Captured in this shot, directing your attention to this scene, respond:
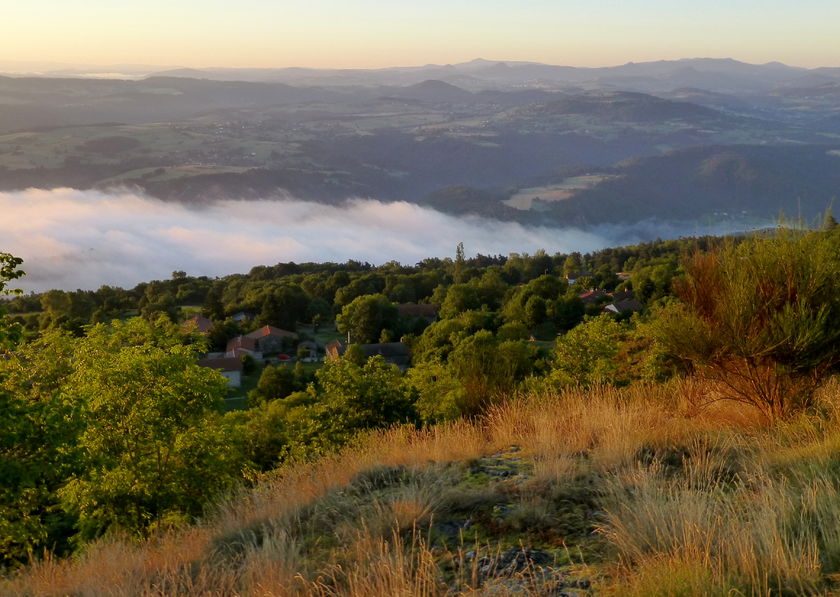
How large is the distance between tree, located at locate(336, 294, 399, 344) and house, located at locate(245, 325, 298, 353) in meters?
4.25

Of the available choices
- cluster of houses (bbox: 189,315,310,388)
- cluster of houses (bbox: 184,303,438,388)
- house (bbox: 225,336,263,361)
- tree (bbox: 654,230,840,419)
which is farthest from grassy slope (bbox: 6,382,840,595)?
house (bbox: 225,336,263,361)

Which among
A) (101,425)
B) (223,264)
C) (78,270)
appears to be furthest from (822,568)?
(223,264)

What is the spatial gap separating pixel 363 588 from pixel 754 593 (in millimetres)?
1763

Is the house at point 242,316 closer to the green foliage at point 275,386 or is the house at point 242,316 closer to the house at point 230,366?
the house at point 230,366

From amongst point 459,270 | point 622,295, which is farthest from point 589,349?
point 459,270

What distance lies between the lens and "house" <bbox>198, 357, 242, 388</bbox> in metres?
44.1

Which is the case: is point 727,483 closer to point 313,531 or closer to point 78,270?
point 313,531

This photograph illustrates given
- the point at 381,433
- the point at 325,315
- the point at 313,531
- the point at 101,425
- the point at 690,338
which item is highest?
the point at 690,338

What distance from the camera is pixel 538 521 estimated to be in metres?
4.56

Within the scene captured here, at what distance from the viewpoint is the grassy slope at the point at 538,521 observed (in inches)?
141

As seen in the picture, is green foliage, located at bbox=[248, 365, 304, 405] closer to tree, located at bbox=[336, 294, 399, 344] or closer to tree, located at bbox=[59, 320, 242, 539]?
tree, located at bbox=[336, 294, 399, 344]

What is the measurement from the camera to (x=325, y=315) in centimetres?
6625

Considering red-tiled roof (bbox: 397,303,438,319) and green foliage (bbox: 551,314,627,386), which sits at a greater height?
green foliage (bbox: 551,314,627,386)

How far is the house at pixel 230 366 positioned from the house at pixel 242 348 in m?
2.41
